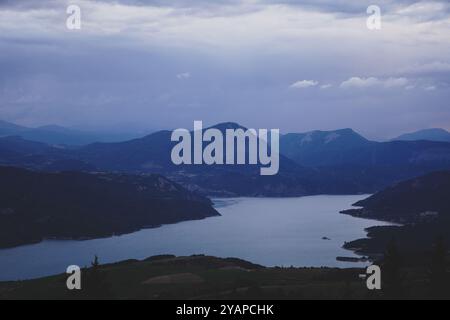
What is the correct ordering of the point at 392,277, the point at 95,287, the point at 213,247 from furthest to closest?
the point at 213,247 < the point at 95,287 < the point at 392,277

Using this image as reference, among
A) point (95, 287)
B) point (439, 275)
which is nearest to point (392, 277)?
point (439, 275)

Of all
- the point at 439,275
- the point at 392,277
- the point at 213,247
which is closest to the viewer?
the point at 392,277

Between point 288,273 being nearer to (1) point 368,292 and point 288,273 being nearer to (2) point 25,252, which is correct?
(1) point 368,292

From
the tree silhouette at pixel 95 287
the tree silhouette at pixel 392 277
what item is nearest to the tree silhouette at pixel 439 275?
the tree silhouette at pixel 392 277

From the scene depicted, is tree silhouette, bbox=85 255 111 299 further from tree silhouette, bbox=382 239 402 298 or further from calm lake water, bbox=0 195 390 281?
calm lake water, bbox=0 195 390 281

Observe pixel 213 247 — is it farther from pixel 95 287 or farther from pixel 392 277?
pixel 392 277

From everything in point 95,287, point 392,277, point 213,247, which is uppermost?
point 213,247

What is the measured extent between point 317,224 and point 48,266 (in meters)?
90.2

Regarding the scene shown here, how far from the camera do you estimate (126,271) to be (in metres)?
74.0

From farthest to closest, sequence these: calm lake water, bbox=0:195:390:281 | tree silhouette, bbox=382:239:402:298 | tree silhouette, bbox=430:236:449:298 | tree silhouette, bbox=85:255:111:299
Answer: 1. calm lake water, bbox=0:195:390:281
2. tree silhouette, bbox=85:255:111:299
3. tree silhouette, bbox=430:236:449:298
4. tree silhouette, bbox=382:239:402:298

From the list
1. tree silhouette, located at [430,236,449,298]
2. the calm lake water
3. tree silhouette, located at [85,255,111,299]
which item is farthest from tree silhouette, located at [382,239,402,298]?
the calm lake water

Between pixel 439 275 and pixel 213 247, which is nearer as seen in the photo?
pixel 439 275

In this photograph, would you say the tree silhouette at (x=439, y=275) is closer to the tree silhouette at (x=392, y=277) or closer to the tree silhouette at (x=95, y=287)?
the tree silhouette at (x=392, y=277)
